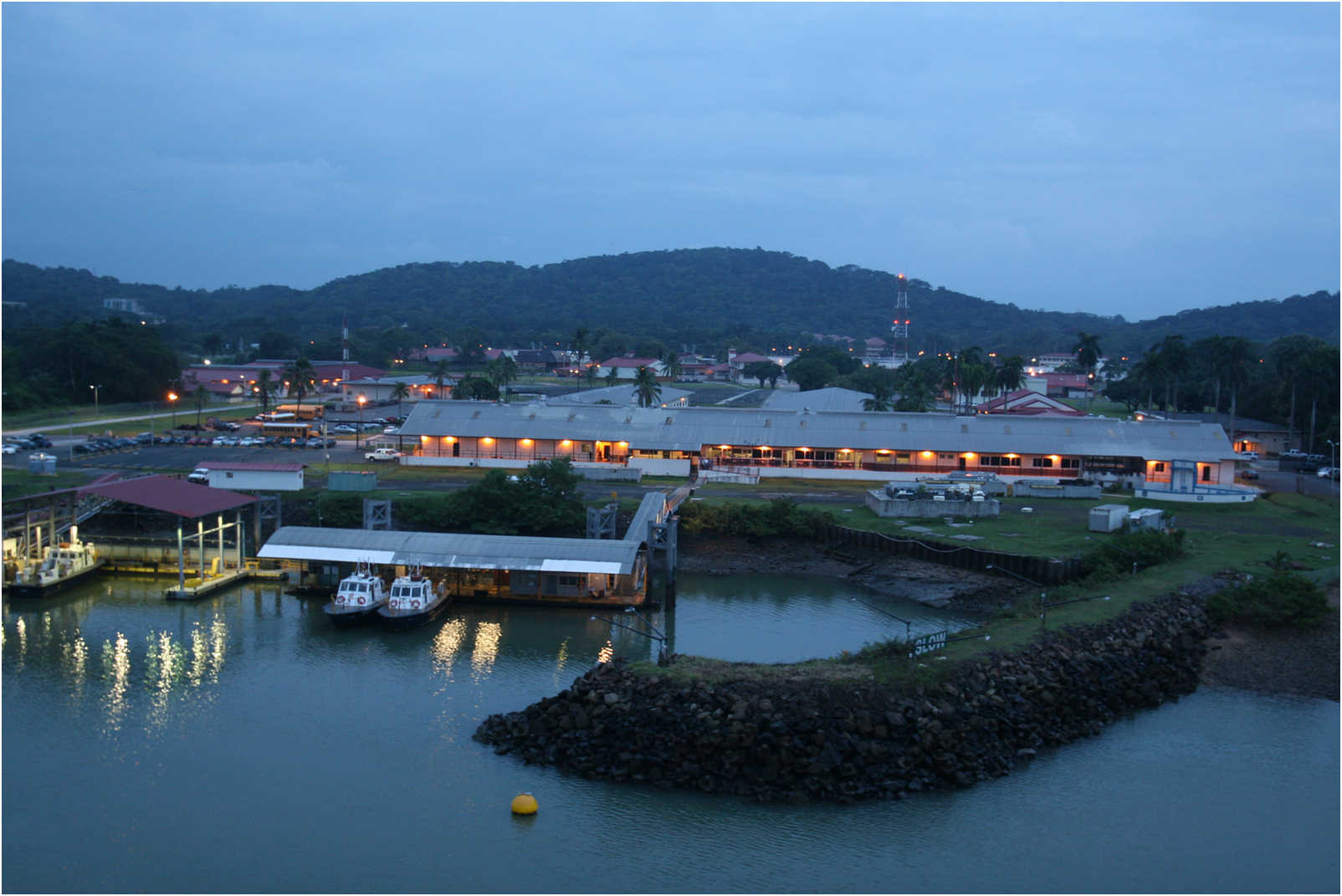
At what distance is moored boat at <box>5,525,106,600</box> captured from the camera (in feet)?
94.9

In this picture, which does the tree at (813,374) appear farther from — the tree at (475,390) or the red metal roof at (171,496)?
the red metal roof at (171,496)

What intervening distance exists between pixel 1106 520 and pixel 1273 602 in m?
8.11

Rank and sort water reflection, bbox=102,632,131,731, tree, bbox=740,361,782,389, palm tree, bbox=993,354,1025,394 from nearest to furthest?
1. water reflection, bbox=102,632,131,731
2. palm tree, bbox=993,354,1025,394
3. tree, bbox=740,361,782,389

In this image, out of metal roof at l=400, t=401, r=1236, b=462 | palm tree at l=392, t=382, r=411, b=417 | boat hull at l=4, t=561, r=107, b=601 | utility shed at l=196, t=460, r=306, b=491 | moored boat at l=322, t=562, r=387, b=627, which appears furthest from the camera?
palm tree at l=392, t=382, r=411, b=417

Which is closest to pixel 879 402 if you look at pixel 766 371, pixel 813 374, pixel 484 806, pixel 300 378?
pixel 300 378

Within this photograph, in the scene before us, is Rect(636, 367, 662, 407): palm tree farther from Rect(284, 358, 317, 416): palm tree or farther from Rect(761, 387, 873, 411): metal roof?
Rect(284, 358, 317, 416): palm tree

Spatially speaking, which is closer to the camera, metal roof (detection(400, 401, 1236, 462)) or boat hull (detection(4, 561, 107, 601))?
boat hull (detection(4, 561, 107, 601))

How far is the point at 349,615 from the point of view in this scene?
2633cm

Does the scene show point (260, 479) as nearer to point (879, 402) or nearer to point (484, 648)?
point (484, 648)

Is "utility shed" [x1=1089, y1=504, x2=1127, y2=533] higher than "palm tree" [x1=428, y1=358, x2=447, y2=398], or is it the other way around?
"palm tree" [x1=428, y1=358, x2=447, y2=398]

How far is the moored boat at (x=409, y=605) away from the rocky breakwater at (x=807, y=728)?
7102mm

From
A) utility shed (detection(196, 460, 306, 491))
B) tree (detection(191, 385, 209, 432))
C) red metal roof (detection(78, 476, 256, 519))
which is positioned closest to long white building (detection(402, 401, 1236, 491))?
utility shed (detection(196, 460, 306, 491))

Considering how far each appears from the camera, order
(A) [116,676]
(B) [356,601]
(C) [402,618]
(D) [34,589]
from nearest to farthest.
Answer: (A) [116,676] < (C) [402,618] < (B) [356,601] < (D) [34,589]

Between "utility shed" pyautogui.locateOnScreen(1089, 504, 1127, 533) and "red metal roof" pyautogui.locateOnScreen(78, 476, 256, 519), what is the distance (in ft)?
83.8
